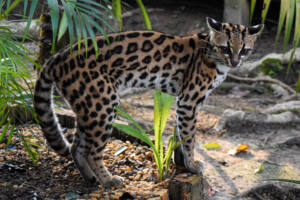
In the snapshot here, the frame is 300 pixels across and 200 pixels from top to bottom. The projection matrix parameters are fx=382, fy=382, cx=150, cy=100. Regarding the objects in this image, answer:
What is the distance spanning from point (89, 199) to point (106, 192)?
24 cm

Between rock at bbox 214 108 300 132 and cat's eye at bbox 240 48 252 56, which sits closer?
cat's eye at bbox 240 48 252 56

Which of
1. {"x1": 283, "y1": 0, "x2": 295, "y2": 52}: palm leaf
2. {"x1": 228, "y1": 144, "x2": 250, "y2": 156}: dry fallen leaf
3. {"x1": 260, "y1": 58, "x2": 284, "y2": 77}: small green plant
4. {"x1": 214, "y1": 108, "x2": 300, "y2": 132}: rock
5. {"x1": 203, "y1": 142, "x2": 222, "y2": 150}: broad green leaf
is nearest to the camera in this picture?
{"x1": 283, "y1": 0, "x2": 295, "y2": 52}: palm leaf

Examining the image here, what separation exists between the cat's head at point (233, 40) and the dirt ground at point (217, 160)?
2.35 feet

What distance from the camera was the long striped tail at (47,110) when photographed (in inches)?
134

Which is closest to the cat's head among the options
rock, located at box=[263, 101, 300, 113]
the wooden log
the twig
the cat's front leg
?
the cat's front leg

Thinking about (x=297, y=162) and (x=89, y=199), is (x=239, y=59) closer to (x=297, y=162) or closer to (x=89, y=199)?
(x=89, y=199)

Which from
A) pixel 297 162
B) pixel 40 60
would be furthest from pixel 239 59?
pixel 40 60

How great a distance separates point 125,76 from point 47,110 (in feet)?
2.56

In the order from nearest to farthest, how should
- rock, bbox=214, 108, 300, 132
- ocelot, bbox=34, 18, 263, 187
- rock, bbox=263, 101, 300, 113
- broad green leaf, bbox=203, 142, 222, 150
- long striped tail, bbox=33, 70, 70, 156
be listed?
ocelot, bbox=34, 18, 263, 187
long striped tail, bbox=33, 70, 70, 156
broad green leaf, bbox=203, 142, 222, 150
rock, bbox=214, 108, 300, 132
rock, bbox=263, 101, 300, 113

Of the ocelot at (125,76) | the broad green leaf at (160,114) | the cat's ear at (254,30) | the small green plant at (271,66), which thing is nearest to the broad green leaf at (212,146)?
the ocelot at (125,76)

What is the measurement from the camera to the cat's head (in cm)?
346

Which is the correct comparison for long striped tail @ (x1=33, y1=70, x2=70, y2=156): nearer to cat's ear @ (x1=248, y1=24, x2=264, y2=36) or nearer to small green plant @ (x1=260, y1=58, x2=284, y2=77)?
cat's ear @ (x1=248, y1=24, x2=264, y2=36)

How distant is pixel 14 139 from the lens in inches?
170

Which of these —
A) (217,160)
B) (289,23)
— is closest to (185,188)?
(289,23)
